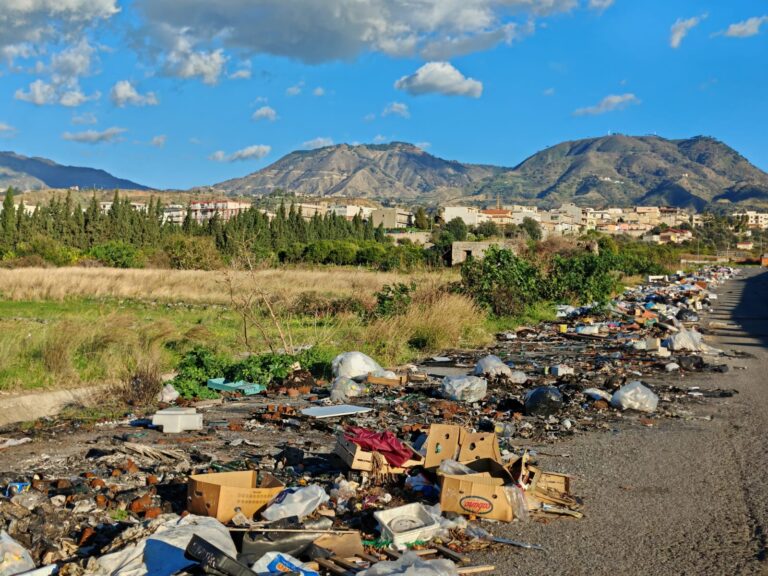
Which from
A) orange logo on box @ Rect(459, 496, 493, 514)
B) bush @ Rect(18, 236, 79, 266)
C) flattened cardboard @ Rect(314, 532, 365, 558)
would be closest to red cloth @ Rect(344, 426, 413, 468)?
orange logo on box @ Rect(459, 496, 493, 514)

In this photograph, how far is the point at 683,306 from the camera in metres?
24.8

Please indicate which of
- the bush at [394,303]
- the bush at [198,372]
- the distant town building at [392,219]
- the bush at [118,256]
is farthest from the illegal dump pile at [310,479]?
the distant town building at [392,219]

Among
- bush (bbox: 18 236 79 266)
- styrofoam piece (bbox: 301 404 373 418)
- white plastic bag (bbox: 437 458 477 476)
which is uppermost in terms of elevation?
white plastic bag (bbox: 437 458 477 476)

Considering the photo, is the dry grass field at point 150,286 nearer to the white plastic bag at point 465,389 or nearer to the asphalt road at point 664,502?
the white plastic bag at point 465,389

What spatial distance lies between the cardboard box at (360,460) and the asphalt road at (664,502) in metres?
1.11

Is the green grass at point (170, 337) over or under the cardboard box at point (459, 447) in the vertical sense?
under

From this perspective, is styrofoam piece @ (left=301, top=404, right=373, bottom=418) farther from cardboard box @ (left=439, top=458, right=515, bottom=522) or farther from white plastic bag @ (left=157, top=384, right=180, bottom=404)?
cardboard box @ (left=439, top=458, right=515, bottom=522)

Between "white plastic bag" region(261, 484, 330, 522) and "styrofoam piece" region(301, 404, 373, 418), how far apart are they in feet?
11.2

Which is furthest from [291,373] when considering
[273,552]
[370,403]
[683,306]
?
[683,306]

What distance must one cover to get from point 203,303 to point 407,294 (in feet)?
34.5

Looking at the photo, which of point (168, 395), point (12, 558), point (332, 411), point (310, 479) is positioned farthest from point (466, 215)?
point (12, 558)

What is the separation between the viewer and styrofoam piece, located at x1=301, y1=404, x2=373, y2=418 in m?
8.71

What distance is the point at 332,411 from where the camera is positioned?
8.89 m

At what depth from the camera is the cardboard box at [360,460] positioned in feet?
19.5
